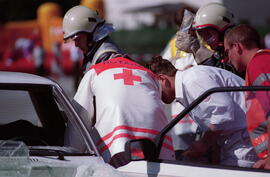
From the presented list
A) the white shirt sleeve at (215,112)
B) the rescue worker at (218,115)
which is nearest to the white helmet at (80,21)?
the rescue worker at (218,115)

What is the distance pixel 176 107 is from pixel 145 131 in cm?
188

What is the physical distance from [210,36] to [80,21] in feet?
3.73

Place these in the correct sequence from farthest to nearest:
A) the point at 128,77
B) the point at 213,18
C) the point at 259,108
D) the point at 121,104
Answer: the point at 213,18, the point at 128,77, the point at 121,104, the point at 259,108

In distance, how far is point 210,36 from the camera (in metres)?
6.17

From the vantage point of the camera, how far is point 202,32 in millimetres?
6172

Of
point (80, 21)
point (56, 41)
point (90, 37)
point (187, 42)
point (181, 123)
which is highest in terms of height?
point (80, 21)

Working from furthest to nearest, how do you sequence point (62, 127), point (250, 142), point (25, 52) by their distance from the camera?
1. point (25, 52)
2. point (62, 127)
3. point (250, 142)

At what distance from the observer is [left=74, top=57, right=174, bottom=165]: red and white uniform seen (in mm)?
4941

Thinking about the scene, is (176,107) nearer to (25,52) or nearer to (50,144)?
(50,144)

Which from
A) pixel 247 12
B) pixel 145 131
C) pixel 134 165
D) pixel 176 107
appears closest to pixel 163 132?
pixel 134 165

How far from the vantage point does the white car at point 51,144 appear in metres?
4.15

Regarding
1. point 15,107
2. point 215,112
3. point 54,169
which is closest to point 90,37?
point 15,107

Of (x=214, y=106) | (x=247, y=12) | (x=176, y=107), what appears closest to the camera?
(x=214, y=106)

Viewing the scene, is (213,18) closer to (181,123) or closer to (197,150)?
(181,123)
